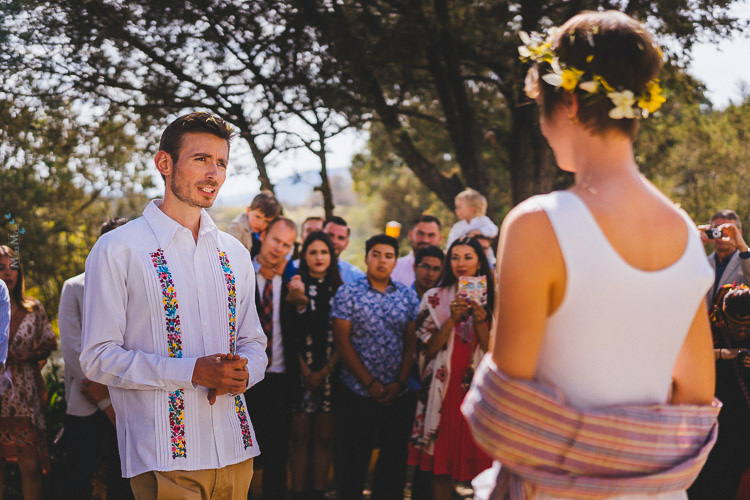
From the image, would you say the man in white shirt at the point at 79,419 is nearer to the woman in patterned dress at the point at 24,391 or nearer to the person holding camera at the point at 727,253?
the woman in patterned dress at the point at 24,391

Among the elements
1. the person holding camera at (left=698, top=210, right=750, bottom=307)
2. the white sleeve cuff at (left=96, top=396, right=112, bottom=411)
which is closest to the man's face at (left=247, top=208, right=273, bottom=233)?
the white sleeve cuff at (left=96, top=396, right=112, bottom=411)

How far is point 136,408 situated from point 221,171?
0.98 meters

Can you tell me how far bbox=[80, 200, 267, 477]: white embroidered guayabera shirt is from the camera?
2531mm

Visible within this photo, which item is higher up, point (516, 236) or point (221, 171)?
point (221, 171)

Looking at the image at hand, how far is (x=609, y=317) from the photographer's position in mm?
1555

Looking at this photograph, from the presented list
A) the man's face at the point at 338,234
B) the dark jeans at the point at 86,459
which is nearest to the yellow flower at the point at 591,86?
the dark jeans at the point at 86,459

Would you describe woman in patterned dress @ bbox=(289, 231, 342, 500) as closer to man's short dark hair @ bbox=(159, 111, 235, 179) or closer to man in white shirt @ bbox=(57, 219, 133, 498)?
man in white shirt @ bbox=(57, 219, 133, 498)

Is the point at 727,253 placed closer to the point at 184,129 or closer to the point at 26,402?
the point at 184,129

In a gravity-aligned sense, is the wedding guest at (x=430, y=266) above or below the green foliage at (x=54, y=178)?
below

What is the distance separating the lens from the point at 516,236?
5.15ft

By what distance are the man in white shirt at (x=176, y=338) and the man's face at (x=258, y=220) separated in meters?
3.58

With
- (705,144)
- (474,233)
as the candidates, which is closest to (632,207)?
(474,233)

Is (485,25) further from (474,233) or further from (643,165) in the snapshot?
(643,165)

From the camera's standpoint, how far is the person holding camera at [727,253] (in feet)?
18.1
